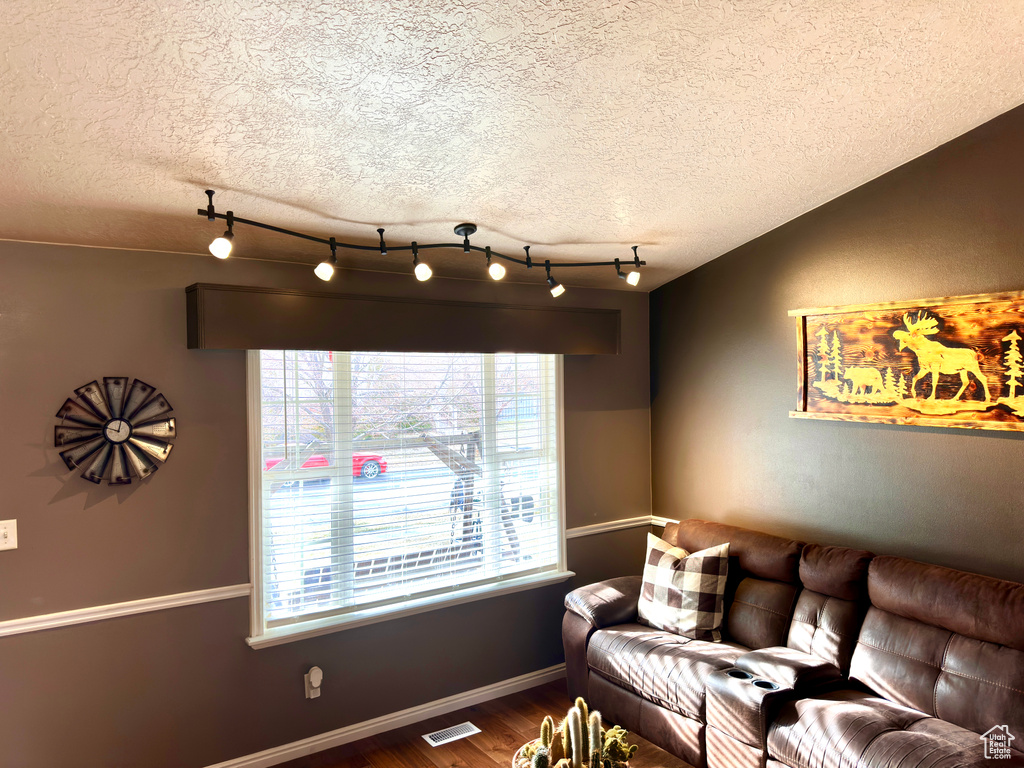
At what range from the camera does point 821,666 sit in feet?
8.71

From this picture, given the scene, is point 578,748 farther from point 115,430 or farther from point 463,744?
point 115,430

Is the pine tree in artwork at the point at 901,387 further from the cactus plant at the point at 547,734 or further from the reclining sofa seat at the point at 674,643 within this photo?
the cactus plant at the point at 547,734

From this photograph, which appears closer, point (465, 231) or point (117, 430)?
point (117, 430)

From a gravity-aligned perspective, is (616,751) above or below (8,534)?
below

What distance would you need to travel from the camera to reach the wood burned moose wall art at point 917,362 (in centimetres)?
262

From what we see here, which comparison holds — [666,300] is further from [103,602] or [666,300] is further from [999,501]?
[103,602]

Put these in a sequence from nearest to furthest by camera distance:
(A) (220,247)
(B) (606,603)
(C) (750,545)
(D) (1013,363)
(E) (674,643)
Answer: (A) (220,247) < (D) (1013,363) < (E) (674,643) < (C) (750,545) < (B) (606,603)

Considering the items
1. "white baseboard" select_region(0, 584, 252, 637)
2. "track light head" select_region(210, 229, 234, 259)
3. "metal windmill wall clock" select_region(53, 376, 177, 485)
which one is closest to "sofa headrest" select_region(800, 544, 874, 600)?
"white baseboard" select_region(0, 584, 252, 637)

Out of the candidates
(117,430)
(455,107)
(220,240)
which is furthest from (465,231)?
(117,430)

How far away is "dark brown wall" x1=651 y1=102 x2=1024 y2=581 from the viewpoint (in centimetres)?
267

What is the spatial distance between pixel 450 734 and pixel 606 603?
3.30ft

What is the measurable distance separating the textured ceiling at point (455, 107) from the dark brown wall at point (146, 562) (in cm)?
26

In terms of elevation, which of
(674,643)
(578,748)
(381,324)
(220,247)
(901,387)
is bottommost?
(674,643)

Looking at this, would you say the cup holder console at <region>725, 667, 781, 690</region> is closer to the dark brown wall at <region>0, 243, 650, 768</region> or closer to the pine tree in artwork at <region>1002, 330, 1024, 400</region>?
the pine tree in artwork at <region>1002, 330, 1024, 400</region>
